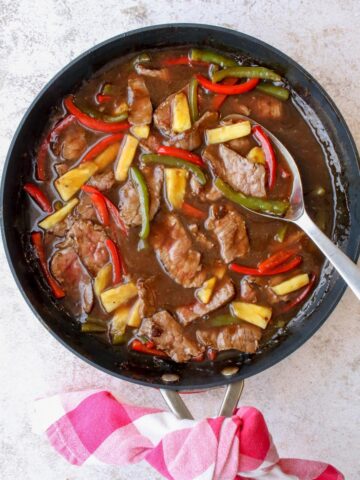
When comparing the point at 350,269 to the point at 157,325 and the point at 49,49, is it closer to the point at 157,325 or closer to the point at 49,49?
the point at 157,325

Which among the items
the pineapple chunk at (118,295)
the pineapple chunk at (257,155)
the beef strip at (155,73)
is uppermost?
the beef strip at (155,73)

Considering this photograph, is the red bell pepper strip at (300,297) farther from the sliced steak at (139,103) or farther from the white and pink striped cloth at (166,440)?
the sliced steak at (139,103)

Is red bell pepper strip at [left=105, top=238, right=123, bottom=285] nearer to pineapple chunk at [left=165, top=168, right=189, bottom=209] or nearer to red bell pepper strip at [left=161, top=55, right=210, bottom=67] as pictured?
pineapple chunk at [left=165, top=168, right=189, bottom=209]

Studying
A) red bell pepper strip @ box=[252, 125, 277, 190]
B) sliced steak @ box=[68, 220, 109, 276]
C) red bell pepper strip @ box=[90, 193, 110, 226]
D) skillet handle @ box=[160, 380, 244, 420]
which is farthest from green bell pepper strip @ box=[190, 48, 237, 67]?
skillet handle @ box=[160, 380, 244, 420]

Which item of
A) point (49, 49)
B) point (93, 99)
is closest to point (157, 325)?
point (93, 99)

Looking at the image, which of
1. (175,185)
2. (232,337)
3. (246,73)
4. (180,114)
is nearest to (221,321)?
(232,337)

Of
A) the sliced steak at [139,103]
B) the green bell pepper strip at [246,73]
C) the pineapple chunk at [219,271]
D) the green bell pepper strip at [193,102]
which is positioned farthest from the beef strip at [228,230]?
the green bell pepper strip at [246,73]
